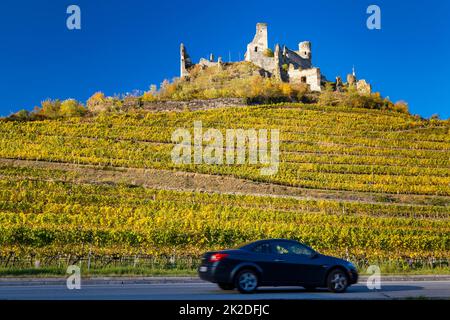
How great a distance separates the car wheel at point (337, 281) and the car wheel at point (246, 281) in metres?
1.79

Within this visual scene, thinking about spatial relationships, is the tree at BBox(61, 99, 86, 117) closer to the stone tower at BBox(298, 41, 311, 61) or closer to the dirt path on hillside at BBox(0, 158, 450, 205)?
the dirt path on hillside at BBox(0, 158, 450, 205)

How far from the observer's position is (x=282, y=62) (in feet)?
289

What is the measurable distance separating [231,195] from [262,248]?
30.6 m

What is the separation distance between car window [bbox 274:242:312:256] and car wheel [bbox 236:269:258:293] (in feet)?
3.04

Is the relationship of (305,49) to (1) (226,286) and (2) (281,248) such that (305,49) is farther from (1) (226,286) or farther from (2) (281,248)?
(1) (226,286)

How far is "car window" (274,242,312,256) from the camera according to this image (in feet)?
43.3

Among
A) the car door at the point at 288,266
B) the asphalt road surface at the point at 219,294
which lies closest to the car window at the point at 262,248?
the car door at the point at 288,266

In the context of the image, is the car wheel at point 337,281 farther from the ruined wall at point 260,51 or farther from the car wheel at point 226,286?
the ruined wall at point 260,51

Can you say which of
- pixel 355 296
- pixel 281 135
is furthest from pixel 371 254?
pixel 281 135

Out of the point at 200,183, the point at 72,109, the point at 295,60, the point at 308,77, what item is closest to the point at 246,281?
the point at 200,183

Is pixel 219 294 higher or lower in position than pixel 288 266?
lower

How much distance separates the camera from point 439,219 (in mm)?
42281

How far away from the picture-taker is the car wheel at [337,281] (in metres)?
13.2

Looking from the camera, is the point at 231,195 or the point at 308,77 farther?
the point at 308,77
